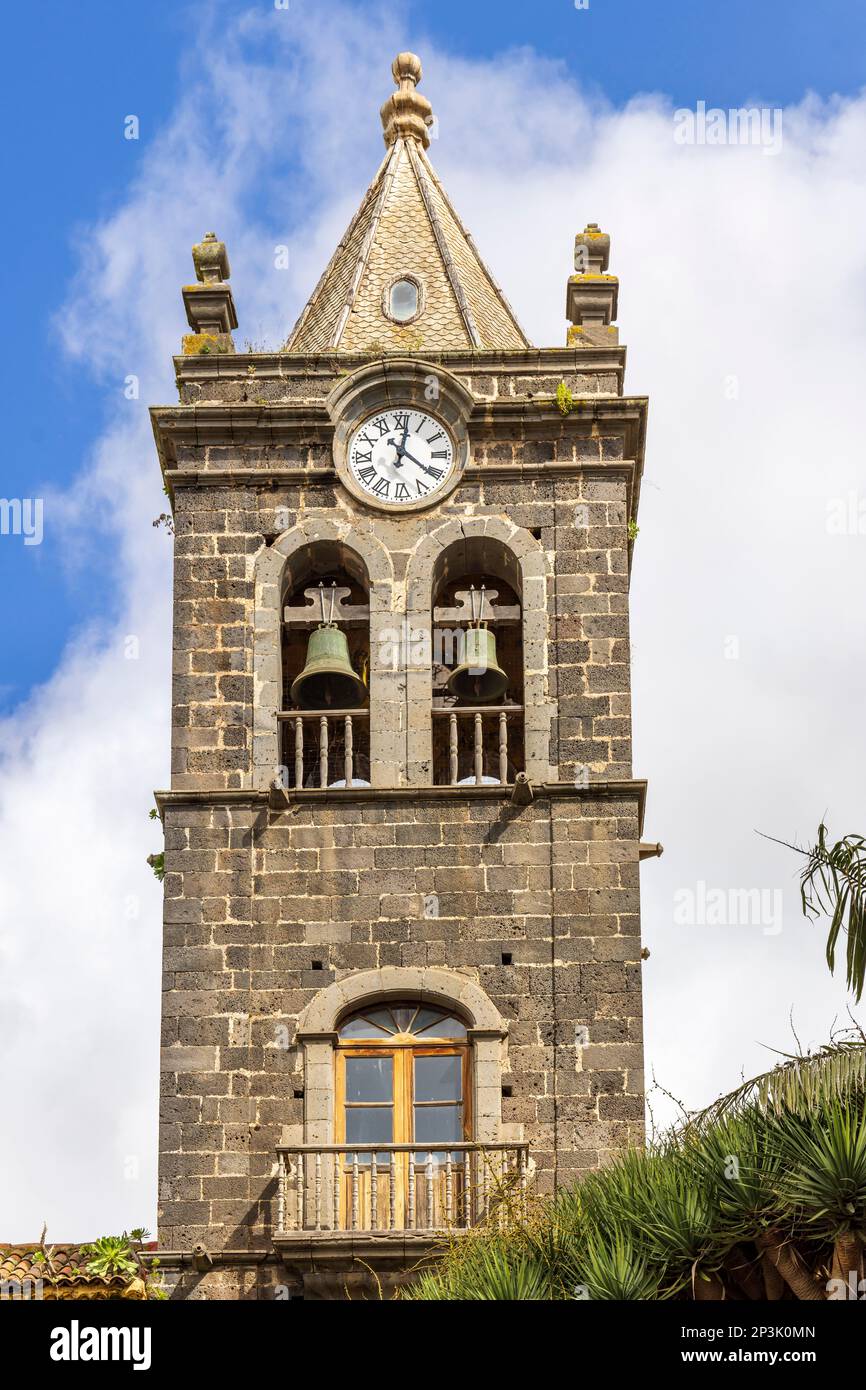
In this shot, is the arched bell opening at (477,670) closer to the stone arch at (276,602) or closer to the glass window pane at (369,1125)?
the stone arch at (276,602)

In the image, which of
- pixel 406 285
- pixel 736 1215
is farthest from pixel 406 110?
pixel 736 1215

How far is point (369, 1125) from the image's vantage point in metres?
33.7

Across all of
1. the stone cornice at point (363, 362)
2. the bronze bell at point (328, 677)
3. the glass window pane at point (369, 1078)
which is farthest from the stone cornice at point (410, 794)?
the stone cornice at point (363, 362)

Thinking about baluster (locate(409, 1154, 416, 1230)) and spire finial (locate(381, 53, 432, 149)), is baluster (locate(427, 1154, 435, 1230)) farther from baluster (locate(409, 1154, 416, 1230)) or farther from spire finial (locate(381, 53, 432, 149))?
spire finial (locate(381, 53, 432, 149))

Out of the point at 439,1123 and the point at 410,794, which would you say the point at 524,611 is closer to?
Result: the point at 410,794

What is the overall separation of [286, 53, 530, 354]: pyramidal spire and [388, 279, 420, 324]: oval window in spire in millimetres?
11

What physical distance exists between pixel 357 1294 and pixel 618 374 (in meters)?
10.5

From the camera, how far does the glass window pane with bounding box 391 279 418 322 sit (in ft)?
126

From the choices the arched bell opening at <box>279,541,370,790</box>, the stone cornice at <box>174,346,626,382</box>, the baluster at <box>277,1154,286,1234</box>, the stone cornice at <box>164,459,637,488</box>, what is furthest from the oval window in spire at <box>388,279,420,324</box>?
the baluster at <box>277,1154,286,1234</box>

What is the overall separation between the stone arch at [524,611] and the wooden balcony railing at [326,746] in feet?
2.30

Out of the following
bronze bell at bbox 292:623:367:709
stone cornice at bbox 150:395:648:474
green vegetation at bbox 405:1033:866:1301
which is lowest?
green vegetation at bbox 405:1033:866:1301

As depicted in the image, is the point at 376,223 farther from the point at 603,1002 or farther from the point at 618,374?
the point at 603,1002
